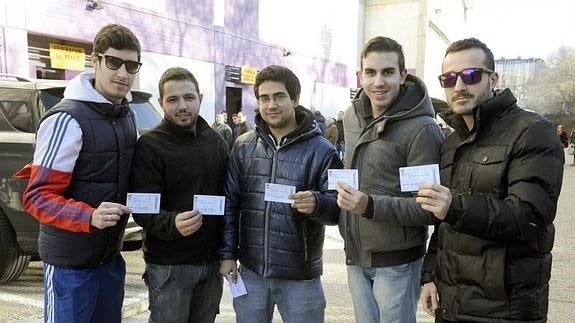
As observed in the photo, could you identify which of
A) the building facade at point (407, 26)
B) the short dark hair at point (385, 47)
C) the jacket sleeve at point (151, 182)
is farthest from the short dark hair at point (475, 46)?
the building facade at point (407, 26)

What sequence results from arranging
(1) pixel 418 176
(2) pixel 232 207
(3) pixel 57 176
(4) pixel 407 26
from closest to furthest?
(1) pixel 418 176
(3) pixel 57 176
(2) pixel 232 207
(4) pixel 407 26

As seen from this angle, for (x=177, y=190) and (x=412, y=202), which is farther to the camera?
(x=177, y=190)

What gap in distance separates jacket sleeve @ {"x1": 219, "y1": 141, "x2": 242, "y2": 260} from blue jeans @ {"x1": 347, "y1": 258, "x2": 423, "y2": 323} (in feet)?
2.35

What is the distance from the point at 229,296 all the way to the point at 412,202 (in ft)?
9.24

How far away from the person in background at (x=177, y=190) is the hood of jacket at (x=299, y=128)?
310 mm

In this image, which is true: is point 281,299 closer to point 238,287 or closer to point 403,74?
point 238,287

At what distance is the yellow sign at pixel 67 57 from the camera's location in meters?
10.8

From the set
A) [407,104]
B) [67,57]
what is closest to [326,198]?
[407,104]

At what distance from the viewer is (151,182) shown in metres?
2.62

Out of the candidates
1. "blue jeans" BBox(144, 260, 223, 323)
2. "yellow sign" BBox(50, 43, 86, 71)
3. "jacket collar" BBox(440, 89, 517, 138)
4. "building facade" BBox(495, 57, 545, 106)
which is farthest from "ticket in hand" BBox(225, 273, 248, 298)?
"building facade" BBox(495, 57, 545, 106)

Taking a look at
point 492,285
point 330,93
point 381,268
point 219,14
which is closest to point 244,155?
point 381,268

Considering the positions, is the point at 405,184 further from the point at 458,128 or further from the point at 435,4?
the point at 435,4

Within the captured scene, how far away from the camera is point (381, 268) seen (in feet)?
8.47

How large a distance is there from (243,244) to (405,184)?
1.02 m
